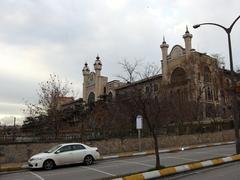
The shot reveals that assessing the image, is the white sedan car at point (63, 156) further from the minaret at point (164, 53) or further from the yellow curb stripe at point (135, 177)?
the minaret at point (164, 53)

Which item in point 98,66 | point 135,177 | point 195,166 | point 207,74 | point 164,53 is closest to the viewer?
point 135,177

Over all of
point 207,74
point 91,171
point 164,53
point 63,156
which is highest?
point 164,53

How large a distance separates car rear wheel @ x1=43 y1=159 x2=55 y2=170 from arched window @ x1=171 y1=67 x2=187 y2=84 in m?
47.3

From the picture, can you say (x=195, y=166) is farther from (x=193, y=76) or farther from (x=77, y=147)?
(x=193, y=76)

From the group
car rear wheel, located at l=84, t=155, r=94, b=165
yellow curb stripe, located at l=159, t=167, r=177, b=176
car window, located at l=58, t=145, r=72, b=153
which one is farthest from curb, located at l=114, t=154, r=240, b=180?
car window, located at l=58, t=145, r=72, b=153

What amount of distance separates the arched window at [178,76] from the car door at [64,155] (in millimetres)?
46212

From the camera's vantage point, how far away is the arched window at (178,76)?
65750 millimetres

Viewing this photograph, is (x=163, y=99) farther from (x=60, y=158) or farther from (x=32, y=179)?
(x=32, y=179)

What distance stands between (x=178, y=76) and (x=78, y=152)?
52012 mm

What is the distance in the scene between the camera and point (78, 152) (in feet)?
69.6

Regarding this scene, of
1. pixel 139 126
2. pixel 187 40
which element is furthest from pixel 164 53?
pixel 139 126

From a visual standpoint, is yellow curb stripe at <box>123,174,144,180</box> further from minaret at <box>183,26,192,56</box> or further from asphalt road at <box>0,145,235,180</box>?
minaret at <box>183,26,192,56</box>

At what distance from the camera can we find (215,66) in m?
57.0

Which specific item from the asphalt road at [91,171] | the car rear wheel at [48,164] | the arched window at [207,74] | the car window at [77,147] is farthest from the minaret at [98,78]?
the car rear wheel at [48,164]
